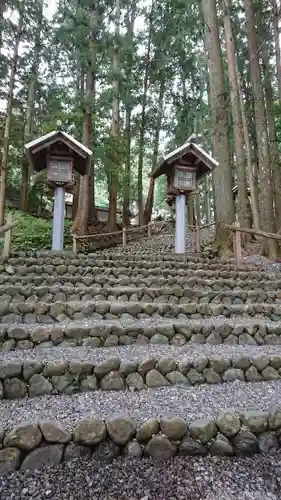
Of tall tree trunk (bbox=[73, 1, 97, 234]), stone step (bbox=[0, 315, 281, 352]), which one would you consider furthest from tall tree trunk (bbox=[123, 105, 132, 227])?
stone step (bbox=[0, 315, 281, 352])

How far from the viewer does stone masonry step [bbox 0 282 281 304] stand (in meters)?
3.96

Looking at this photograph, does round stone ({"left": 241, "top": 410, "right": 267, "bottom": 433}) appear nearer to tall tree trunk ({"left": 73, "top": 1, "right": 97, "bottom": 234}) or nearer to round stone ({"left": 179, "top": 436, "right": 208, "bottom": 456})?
round stone ({"left": 179, "top": 436, "right": 208, "bottom": 456})

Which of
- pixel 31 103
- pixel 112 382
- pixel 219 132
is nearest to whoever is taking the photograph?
pixel 112 382

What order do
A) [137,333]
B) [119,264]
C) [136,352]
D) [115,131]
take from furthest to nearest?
[115,131]
[119,264]
[137,333]
[136,352]

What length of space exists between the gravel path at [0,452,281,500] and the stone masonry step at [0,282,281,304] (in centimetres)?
242

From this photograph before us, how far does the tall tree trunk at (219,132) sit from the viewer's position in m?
7.58

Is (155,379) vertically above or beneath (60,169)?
beneath

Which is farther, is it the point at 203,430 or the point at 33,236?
the point at 33,236

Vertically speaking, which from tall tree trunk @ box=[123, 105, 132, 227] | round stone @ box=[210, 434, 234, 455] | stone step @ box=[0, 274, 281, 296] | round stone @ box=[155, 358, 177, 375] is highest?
tall tree trunk @ box=[123, 105, 132, 227]

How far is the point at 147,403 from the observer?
2.29 meters

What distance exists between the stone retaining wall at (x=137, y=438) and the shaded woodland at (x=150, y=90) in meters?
5.73

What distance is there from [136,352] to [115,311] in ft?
2.81

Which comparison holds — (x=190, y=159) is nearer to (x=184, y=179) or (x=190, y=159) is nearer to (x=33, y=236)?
(x=184, y=179)

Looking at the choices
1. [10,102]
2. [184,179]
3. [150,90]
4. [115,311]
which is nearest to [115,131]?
[10,102]
